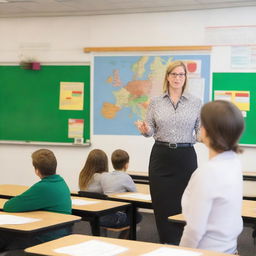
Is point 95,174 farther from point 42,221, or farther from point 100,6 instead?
point 100,6

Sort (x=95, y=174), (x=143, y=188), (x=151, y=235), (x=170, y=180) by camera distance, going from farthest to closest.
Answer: (x=151, y=235)
(x=143, y=188)
(x=95, y=174)
(x=170, y=180)

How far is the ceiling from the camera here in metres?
6.47

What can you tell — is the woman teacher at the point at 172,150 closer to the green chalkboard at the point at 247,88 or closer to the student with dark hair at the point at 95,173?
the student with dark hair at the point at 95,173

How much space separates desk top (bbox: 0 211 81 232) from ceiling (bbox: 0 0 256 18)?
373cm

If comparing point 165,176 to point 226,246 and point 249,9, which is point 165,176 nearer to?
point 226,246

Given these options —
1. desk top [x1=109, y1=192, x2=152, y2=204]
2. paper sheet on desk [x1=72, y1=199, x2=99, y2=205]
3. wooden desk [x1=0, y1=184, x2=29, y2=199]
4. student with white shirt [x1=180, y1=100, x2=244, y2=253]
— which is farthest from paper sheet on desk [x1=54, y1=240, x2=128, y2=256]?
wooden desk [x1=0, y1=184, x2=29, y2=199]

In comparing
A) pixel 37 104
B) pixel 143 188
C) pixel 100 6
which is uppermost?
pixel 100 6

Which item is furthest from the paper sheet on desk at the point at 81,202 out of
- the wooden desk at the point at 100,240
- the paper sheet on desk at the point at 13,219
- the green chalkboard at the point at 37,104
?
the green chalkboard at the point at 37,104

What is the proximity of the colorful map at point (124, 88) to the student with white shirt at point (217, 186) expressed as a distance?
4.82 meters

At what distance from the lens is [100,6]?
22.5 feet

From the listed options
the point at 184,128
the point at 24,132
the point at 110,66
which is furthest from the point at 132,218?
the point at 24,132

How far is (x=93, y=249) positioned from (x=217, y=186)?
0.63 metres

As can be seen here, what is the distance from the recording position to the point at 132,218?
4.52 m

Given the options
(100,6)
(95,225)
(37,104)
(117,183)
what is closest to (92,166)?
(117,183)
